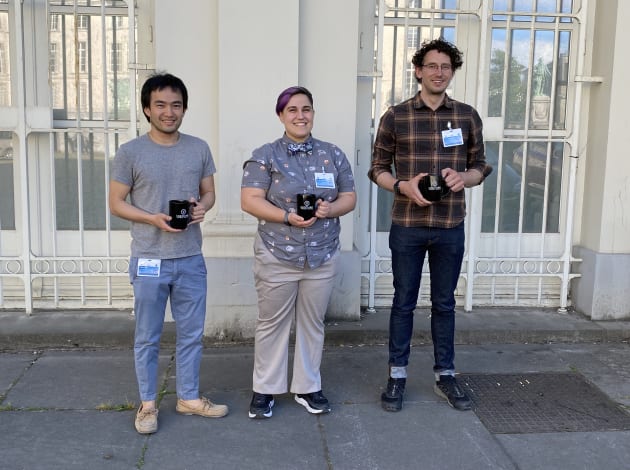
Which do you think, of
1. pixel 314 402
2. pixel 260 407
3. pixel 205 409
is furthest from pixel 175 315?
pixel 314 402

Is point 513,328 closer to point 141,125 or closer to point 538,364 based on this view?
point 538,364

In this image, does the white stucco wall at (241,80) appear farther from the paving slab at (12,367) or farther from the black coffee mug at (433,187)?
the black coffee mug at (433,187)

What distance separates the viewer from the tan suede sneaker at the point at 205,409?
12.2 feet

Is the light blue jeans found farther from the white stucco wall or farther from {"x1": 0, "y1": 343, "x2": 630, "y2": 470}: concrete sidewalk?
the white stucco wall

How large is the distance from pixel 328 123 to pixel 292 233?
160cm

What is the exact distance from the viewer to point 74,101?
5156 mm

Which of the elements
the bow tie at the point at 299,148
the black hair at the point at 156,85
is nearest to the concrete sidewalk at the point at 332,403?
the bow tie at the point at 299,148

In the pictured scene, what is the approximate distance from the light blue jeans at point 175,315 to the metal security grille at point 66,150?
5.80 ft

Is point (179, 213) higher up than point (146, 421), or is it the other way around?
point (179, 213)

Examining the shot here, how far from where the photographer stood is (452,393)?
395 cm

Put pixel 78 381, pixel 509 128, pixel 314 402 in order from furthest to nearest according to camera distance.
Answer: pixel 509 128 < pixel 78 381 < pixel 314 402

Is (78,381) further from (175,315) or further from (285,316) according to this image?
(285,316)

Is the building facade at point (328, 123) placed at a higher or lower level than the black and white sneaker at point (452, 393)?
higher

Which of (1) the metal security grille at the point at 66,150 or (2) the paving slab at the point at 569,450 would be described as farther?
(1) the metal security grille at the point at 66,150
